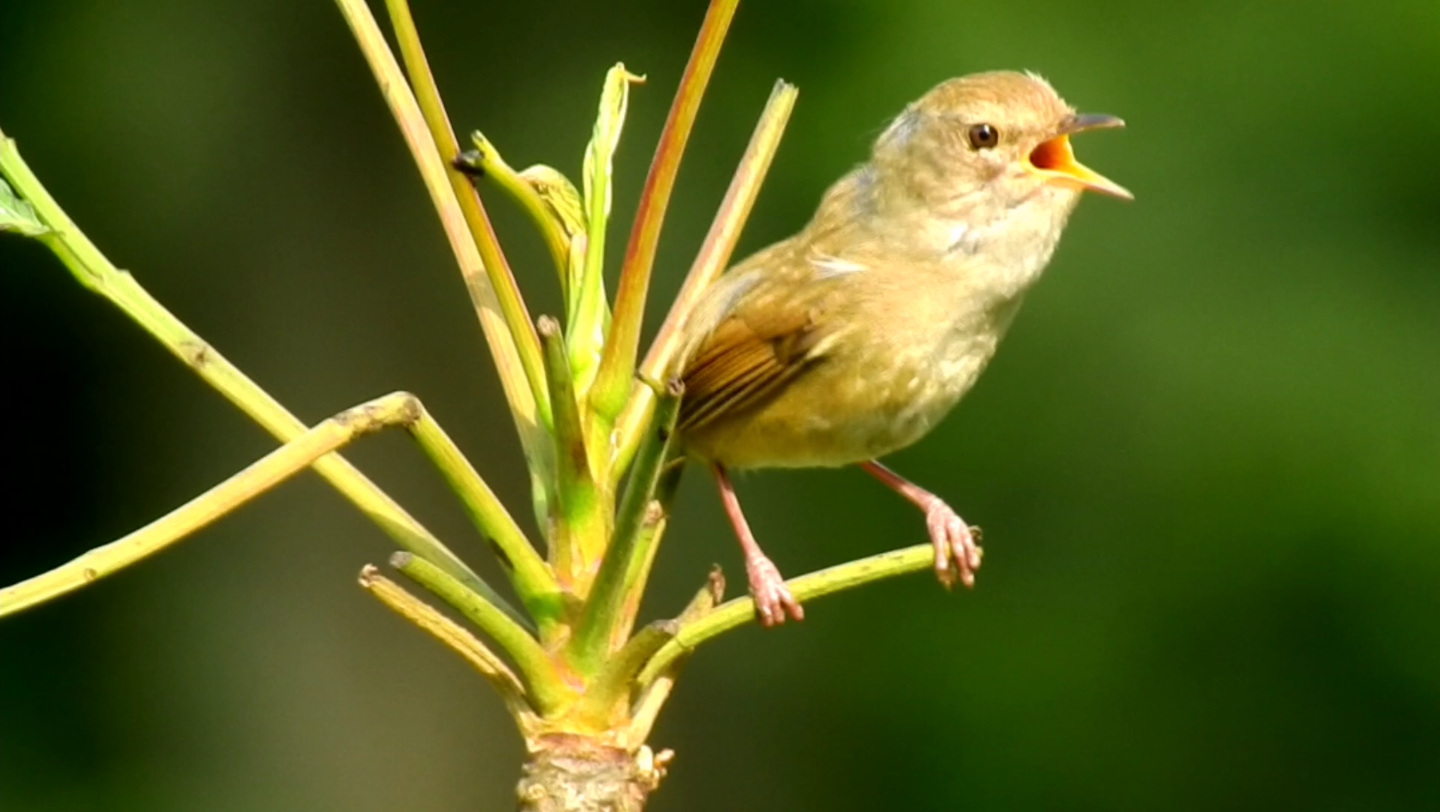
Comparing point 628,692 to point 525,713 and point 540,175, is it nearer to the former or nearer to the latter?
point 525,713

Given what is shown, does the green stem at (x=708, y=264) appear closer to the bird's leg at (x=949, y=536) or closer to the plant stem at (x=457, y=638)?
the plant stem at (x=457, y=638)

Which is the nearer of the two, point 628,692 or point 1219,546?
point 628,692

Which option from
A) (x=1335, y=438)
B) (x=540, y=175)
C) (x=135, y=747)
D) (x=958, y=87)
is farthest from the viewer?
(x=135, y=747)

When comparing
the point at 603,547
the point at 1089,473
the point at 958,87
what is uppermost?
the point at 1089,473

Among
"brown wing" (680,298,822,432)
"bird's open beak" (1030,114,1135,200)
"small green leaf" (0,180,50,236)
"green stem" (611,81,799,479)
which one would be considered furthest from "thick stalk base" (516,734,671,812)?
"brown wing" (680,298,822,432)

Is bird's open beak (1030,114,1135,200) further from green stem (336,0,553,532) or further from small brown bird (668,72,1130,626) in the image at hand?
green stem (336,0,553,532)

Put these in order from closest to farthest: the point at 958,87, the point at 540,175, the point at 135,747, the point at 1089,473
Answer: the point at 540,175 < the point at 958,87 < the point at 1089,473 < the point at 135,747

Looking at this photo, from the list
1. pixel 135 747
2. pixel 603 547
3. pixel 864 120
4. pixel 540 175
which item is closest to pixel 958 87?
pixel 540 175

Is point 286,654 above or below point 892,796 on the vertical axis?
above
